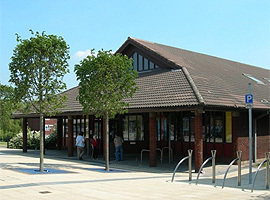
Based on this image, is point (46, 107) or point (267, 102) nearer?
point (46, 107)

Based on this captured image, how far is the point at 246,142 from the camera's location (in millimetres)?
19438

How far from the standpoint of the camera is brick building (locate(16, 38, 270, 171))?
1716cm

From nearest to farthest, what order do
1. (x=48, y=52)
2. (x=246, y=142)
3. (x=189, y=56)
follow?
(x=48, y=52), (x=246, y=142), (x=189, y=56)

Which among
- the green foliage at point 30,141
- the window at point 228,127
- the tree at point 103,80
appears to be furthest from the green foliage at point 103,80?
the green foliage at point 30,141

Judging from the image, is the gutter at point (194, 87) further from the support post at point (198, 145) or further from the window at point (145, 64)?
the window at point (145, 64)

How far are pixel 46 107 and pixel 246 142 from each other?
10.5 m

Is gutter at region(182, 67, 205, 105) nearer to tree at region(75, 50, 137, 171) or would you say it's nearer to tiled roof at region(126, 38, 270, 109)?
tiled roof at region(126, 38, 270, 109)

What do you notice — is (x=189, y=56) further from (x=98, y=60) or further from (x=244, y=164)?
(x=98, y=60)

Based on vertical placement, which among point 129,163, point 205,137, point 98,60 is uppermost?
point 98,60

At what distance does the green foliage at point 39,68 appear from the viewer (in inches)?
579

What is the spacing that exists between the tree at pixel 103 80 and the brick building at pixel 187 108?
81.7 inches

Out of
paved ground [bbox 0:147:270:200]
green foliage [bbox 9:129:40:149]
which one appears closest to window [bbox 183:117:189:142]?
paved ground [bbox 0:147:270:200]

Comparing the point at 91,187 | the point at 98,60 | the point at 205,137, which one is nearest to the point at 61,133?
the point at 205,137

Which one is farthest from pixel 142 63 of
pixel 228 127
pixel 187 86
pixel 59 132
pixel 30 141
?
pixel 30 141
